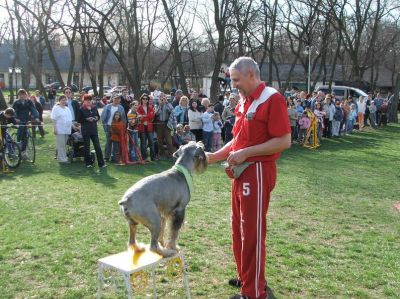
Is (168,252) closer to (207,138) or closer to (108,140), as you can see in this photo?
(108,140)

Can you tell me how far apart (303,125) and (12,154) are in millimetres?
10546

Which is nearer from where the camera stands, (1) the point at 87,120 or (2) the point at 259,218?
(2) the point at 259,218

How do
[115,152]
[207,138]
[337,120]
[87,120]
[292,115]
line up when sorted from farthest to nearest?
[337,120] → [292,115] → [207,138] → [115,152] → [87,120]

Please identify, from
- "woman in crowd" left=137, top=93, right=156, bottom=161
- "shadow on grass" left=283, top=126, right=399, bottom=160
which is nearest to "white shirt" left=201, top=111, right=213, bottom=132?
"woman in crowd" left=137, top=93, right=156, bottom=161

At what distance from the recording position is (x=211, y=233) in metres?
6.64

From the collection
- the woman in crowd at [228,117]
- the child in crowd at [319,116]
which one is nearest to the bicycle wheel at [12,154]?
the woman in crowd at [228,117]

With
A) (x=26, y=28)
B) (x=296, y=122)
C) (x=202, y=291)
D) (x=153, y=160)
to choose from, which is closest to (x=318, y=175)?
(x=153, y=160)

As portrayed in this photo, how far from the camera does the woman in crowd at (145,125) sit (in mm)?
13031

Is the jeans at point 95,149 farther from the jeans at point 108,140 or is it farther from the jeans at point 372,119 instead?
the jeans at point 372,119

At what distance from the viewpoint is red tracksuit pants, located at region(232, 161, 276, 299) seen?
4.08 m

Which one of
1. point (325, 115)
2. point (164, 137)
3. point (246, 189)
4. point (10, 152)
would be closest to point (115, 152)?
point (164, 137)

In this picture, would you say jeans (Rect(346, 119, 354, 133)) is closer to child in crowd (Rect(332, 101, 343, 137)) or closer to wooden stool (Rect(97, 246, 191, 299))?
child in crowd (Rect(332, 101, 343, 137))

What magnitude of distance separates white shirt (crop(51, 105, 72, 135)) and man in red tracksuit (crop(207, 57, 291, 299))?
8854mm

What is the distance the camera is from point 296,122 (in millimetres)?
17516
